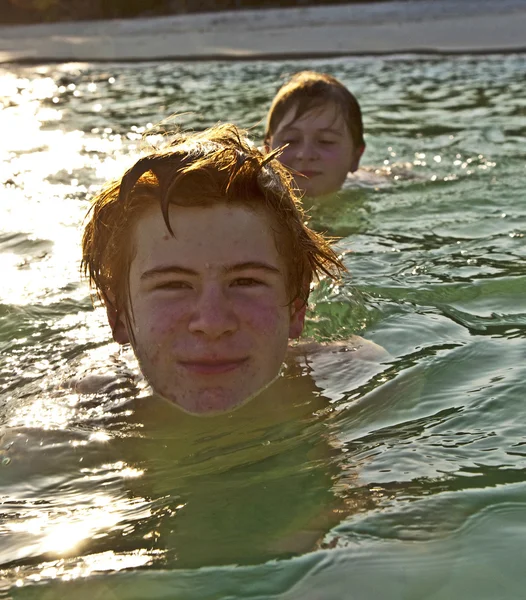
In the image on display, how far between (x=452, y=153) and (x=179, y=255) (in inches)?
210

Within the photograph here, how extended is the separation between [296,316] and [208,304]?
1.96ft

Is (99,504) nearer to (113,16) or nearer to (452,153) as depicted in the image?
(452,153)

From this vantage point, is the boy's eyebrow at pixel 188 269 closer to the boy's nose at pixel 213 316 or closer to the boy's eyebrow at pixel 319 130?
the boy's nose at pixel 213 316

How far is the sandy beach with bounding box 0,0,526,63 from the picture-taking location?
17.0 metres

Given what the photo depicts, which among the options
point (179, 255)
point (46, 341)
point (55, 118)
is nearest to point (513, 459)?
point (179, 255)

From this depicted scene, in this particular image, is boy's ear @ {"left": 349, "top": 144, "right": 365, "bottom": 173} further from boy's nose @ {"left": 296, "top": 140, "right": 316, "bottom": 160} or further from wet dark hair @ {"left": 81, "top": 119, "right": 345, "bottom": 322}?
wet dark hair @ {"left": 81, "top": 119, "right": 345, "bottom": 322}

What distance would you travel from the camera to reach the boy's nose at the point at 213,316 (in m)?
2.66

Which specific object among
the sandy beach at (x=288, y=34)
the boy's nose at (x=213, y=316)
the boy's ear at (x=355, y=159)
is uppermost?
the sandy beach at (x=288, y=34)

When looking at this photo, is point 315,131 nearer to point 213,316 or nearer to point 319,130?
point 319,130

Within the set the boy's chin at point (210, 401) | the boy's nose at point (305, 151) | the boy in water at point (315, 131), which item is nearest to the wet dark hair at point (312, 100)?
the boy in water at point (315, 131)

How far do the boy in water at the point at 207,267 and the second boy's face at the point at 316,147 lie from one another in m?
3.40

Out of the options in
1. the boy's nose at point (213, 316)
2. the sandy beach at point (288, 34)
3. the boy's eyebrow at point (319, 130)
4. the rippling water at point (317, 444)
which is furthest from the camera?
the sandy beach at point (288, 34)

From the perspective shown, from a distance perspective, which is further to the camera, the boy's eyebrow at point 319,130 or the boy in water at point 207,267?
the boy's eyebrow at point 319,130

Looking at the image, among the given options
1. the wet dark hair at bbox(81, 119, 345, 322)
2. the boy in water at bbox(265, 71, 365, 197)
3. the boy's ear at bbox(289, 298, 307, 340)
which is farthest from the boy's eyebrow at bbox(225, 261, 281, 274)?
the boy in water at bbox(265, 71, 365, 197)
